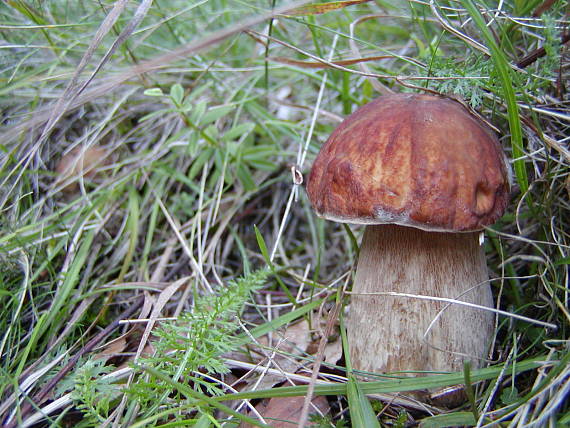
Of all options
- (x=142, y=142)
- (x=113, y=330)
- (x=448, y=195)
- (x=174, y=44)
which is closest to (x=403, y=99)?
(x=448, y=195)

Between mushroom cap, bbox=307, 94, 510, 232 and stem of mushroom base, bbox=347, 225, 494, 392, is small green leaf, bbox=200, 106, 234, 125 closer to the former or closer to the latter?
mushroom cap, bbox=307, 94, 510, 232

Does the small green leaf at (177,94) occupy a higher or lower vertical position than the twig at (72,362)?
higher

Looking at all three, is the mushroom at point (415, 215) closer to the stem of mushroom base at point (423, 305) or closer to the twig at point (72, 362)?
the stem of mushroom base at point (423, 305)

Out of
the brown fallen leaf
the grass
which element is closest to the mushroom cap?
the grass

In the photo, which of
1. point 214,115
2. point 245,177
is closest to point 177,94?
point 214,115

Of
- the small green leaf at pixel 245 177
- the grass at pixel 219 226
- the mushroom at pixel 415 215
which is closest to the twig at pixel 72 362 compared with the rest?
the grass at pixel 219 226

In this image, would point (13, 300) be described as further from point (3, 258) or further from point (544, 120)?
point (544, 120)

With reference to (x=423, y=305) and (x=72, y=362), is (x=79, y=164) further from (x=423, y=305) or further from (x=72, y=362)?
(x=423, y=305)

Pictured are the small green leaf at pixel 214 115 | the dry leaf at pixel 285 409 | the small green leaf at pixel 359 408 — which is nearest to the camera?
the small green leaf at pixel 359 408

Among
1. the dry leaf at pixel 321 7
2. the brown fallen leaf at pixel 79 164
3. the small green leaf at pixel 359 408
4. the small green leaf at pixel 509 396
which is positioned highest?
the dry leaf at pixel 321 7
